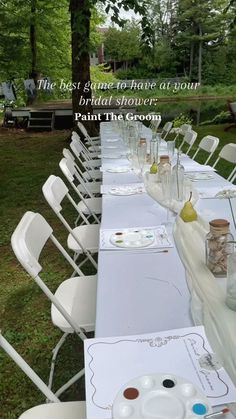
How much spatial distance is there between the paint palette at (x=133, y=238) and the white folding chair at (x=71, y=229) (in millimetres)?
506

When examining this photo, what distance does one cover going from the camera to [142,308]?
135 cm

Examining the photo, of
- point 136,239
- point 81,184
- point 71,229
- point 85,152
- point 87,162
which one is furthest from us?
point 85,152

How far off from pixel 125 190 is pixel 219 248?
142 cm

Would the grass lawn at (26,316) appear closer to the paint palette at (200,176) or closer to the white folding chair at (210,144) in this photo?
the paint palette at (200,176)

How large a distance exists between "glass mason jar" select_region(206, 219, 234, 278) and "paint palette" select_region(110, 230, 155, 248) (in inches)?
15.5

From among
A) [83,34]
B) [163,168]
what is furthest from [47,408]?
[83,34]

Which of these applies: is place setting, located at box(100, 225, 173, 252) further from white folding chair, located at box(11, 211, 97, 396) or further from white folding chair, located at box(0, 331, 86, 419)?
white folding chair, located at box(0, 331, 86, 419)

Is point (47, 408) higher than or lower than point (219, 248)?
lower

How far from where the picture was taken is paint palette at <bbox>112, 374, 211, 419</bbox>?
34.5 inches

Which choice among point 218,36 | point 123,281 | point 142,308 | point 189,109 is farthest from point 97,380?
point 218,36

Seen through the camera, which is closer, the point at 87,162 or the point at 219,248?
the point at 219,248

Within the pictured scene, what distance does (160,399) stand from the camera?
92 centimetres

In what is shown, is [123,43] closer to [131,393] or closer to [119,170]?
[119,170]

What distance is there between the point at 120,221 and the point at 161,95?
20961mm
